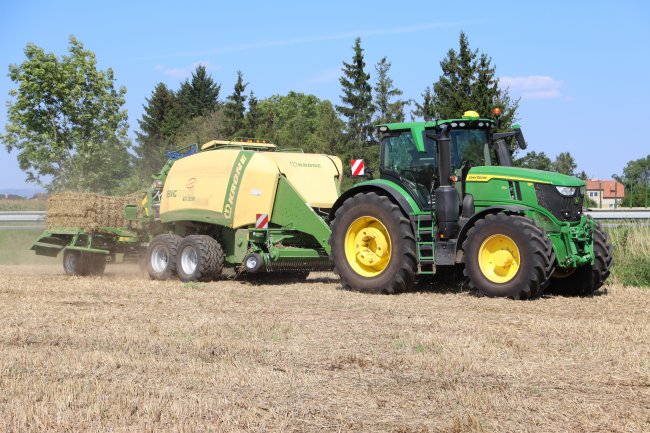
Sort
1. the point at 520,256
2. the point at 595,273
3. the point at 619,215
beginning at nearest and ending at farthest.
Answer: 1. the point at 520,256
2. the point at 595,273
3. the point at 619,215

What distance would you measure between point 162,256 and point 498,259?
6.55 metres

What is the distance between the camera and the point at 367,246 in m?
12.2

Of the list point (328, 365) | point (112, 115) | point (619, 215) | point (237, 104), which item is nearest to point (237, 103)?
point (237, 104)

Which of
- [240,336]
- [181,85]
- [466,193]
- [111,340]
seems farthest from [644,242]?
[181,85]

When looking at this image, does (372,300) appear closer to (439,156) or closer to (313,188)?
(439,156)

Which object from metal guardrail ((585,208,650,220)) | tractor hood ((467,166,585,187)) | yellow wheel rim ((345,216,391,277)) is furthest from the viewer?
metal guardrail ((585,208,650,220))

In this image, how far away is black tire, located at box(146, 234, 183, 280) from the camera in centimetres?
1442

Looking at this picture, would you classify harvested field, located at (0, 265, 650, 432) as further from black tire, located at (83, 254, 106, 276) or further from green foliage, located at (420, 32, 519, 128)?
green foliage, located at (420, 32, 519, 128)

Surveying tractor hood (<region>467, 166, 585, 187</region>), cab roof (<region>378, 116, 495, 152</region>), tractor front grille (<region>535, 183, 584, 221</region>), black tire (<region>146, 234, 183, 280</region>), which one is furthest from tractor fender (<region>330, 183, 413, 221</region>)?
black tire (<region>146, 234, 183, 280</region>)

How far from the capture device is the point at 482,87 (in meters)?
24.6

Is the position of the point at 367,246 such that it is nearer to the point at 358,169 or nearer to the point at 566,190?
the point at 358,169

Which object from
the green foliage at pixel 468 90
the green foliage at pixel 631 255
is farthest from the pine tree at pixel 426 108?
the green foliage at pixel 631 255

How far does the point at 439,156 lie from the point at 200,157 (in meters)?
5.23

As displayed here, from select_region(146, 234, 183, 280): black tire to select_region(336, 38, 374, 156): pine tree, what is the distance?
3155cm
